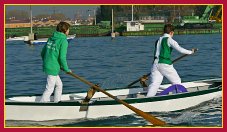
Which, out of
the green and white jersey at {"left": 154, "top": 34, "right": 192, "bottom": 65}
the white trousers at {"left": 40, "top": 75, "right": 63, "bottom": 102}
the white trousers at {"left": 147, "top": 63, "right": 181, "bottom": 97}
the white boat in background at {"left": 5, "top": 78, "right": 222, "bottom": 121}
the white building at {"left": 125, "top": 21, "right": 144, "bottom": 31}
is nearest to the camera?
the white trousers at {"left": 40, "top": 75, "right": 63, "bottom": 102}

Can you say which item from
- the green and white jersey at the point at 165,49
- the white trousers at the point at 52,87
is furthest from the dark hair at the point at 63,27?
the green and white jersey at the point at 165,49

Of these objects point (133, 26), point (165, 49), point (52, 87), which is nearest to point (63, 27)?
point (52, 87)

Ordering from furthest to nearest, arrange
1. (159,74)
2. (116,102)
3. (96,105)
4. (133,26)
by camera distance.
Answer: (133,26) < (159,74) < (116,102) < (96,105)

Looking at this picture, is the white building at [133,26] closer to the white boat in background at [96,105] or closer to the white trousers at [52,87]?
the white boat in background at [96,105]

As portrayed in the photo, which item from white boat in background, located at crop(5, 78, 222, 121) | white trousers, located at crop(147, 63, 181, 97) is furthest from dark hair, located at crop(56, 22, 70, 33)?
white trousers, located at crop(147, 63, 181, 97)

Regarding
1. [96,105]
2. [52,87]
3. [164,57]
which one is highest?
[164,57]

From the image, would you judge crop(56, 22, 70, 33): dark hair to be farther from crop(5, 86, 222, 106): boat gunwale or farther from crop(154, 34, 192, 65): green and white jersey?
crop(154, 34, 192, 65): green and white jersey

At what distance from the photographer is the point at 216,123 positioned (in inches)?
434

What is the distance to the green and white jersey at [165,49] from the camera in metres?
11.3

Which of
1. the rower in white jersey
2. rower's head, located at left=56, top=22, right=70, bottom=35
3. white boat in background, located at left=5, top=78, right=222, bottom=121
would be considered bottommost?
white boat in background, located at left=5, top=78, right=222, bottom=121

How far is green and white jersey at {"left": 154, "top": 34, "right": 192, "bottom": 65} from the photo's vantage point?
37.0ft

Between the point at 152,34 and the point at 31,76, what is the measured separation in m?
48.4

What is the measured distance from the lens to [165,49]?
11.4 metres

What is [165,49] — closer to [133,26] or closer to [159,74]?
[159,74]
